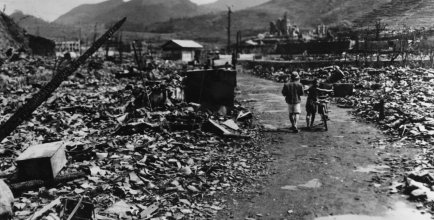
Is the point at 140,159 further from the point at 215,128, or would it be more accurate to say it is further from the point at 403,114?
the point at 403,114

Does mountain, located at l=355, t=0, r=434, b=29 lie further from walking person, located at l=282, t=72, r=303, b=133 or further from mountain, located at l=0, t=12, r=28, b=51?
mountain, located at l=0, t=12, r=28, b=51

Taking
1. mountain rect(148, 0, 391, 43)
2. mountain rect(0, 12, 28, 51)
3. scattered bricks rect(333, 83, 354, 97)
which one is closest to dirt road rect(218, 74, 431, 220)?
scattered bricks rect(333, 83, 354, 97)

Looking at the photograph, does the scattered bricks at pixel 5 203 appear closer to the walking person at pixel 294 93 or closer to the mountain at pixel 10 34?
the walking person at pixel 294 93

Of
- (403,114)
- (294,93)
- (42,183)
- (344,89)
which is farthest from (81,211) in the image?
(344,89)

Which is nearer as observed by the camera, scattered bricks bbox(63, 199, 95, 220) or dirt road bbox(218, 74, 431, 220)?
scattered bricks bbox(63, 199, 95, 220)

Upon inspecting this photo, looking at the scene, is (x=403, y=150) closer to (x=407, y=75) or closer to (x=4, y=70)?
(x=407, y=75)
